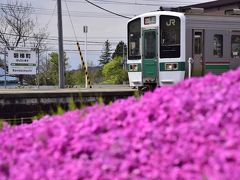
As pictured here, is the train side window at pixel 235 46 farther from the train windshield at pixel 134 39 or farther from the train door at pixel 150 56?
the train windshield at pixel 134 39

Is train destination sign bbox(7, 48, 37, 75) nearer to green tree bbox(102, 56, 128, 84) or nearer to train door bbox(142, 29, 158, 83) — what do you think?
train door bbox(142, 29, 158, 83)

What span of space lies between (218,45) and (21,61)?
9732 mm

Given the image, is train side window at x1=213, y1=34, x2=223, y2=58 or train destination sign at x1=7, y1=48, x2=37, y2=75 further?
train destination sign at x1=7, y1=48, x2=37, y2=75

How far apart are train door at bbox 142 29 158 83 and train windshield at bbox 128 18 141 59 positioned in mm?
415

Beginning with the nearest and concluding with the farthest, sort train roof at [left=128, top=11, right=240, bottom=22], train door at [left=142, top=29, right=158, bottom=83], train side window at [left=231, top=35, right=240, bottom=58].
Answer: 1. train roof at [left=128, top=11, right=240, bottom=22]
2. train door at [left=142, top=29, right=158, bottom=83]
3. train side window at [left=231, top=35, right=240, bottom=58]

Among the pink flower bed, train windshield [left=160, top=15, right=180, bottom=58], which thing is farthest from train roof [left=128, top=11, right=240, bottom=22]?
the pink flower bed

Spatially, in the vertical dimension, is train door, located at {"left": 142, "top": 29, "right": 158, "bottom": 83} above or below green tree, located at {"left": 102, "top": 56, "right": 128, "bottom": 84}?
above

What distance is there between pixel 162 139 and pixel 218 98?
565 millimetres

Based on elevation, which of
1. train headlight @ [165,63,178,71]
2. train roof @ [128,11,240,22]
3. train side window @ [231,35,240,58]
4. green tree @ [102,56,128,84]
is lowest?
green tree @ [102,56,128,84]

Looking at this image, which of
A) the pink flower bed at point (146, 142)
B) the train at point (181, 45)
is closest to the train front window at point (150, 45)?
the train at point (181, 45)

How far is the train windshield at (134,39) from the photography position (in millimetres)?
19812

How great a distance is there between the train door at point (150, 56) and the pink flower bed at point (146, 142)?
14.6 m

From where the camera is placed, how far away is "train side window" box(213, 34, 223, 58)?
61.3ft

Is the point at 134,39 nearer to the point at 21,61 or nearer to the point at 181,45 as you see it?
the point at 181,45
